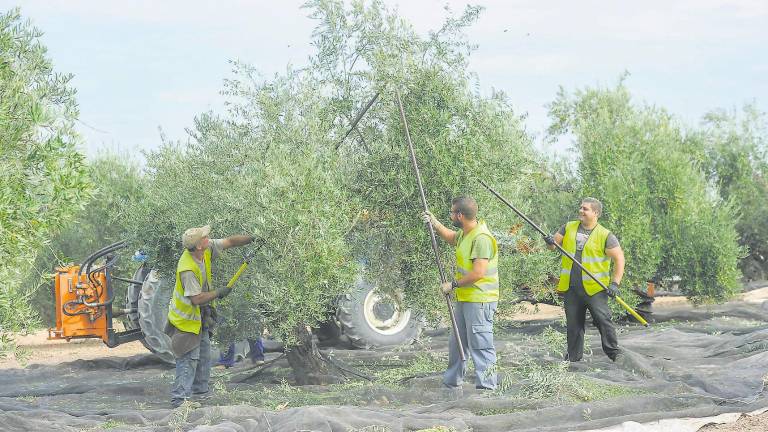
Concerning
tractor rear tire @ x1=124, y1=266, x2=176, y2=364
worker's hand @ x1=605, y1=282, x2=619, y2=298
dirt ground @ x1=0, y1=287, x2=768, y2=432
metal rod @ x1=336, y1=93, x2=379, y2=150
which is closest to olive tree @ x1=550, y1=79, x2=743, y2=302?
dirt ground @ x1=0, y1=287, x2=768, y2=432

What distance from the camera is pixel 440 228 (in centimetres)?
873

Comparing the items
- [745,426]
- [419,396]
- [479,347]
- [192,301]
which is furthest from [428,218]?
[745,426]

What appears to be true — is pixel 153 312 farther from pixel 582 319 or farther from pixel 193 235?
pixel 582 319

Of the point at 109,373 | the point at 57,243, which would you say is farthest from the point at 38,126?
the point at 57,243

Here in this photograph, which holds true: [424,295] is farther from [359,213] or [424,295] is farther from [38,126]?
[38,126]

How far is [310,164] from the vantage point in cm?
864

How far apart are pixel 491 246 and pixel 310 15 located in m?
3.20

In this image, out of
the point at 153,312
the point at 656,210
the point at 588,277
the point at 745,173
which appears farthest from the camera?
the point at 745,173

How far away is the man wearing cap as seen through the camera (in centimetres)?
875

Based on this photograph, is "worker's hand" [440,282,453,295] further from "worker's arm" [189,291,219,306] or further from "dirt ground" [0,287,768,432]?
"worker's arm" [189,291,219,306]

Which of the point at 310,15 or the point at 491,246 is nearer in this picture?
the point at 491,246

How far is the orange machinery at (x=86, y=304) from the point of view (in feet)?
36.6

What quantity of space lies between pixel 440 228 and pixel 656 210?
8995 mm

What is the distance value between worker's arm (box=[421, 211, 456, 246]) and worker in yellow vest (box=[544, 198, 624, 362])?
1.72m
